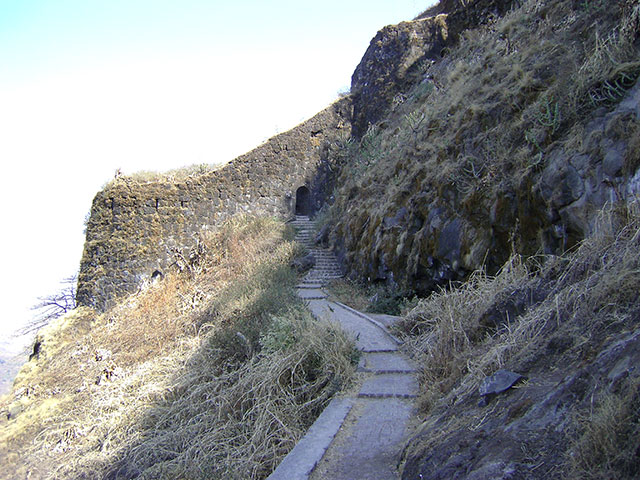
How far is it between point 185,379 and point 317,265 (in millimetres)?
6064

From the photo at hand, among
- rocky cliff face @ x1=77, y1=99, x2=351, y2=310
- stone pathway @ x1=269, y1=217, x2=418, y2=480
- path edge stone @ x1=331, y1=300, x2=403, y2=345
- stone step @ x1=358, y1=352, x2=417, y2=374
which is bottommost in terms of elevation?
path edge stone @ x1=331, y1=300, x2=403, y2=345

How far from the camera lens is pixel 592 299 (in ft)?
9.93

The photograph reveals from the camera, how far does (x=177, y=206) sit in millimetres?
14828

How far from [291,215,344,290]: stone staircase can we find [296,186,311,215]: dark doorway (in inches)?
82.5

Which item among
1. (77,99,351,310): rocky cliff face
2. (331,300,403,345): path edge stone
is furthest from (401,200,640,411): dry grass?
(77,99,351,310): rocky cliff face

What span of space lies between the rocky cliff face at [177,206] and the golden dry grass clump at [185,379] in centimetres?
95

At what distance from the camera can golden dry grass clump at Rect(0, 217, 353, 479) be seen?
5059mm

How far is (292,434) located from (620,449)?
10.7 ft

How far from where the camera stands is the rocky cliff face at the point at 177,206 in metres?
13.9

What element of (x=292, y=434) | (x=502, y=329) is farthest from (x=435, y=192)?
(x=292, y=434)

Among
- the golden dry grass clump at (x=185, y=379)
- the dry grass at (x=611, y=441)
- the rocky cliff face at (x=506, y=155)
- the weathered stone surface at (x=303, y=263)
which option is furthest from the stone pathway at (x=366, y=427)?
the weathered stone surface at (x=303, y=263)

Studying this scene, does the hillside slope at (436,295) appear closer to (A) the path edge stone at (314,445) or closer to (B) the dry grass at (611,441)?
(B) the dry grass at (611,441)

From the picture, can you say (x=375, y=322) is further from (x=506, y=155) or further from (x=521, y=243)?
(x=506, y=155)

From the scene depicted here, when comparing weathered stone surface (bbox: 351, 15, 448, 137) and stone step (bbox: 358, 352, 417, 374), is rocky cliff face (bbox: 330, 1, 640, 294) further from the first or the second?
weathered stone surface (bbox: 351, 15, 448, 137)
